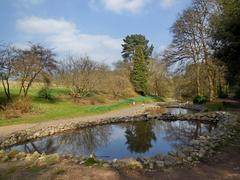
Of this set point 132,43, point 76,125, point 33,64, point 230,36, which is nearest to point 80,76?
point 33,64

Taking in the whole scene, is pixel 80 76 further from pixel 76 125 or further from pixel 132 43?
pixel 132 43

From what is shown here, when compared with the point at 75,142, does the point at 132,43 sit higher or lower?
higher

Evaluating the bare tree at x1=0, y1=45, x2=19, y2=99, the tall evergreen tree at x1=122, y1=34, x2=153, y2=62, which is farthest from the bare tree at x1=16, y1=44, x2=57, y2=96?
the tall evergreen tree at x1=122, y1=34, x2=153, y2=62

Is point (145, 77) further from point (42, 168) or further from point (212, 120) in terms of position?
point (42, 168)

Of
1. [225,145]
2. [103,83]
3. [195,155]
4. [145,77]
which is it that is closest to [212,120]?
[225,145]

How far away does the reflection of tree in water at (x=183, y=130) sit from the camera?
47.7ft

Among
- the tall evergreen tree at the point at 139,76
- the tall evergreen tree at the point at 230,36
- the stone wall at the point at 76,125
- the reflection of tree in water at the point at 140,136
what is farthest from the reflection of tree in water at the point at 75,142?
the tall evergreen tree at the point at 139,76

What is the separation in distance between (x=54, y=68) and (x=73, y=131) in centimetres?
1210

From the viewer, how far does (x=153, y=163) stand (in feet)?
26.8

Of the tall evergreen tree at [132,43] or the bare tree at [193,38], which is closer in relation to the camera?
the bare tree at [193,38]

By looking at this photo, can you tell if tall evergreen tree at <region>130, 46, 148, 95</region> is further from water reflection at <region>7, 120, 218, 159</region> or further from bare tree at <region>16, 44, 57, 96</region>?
water reflection at <region>7, 120, 218, 159</region>

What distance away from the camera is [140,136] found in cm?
1551

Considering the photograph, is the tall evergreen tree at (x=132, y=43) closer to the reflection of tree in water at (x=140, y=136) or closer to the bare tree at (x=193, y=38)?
the bare tree at (x=193, y=38)

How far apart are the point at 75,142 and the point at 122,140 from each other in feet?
8.40
